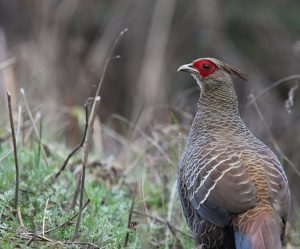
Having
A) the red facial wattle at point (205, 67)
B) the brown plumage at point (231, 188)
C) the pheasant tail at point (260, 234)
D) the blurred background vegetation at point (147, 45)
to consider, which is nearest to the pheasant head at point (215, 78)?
the red facial wattle at point (205, 67)

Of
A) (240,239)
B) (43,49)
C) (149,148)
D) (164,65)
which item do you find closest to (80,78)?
(43,49)

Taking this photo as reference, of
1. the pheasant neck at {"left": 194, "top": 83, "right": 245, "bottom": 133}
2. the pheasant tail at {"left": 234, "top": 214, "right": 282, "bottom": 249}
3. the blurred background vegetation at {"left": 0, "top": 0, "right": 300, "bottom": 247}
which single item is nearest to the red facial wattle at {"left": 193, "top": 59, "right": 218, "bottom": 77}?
the pheasant neck at {"left": 194, "top": 83, "right": 245, "bottom": 133}

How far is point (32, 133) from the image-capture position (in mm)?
6355

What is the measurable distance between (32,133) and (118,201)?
1036 millimetres

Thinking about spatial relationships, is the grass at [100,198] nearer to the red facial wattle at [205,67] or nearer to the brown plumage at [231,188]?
the brown plumage at [231,188]

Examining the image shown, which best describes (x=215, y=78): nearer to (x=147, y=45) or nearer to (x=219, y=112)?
(x=219, y=112)

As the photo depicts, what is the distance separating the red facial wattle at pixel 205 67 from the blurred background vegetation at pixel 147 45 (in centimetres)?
414

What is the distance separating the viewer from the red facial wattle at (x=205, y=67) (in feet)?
18.2

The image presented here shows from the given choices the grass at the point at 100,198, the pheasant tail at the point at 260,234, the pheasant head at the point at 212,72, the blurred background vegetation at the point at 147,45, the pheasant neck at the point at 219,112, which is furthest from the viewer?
the blurred background vegetation at the point at 147,45

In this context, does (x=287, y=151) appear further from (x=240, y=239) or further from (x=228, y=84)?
(x=240, y=239)

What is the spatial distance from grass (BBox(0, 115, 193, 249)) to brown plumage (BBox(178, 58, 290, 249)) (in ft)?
1.21

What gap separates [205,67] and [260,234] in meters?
1.50

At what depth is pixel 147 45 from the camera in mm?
11320

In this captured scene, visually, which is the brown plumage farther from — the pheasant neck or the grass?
the grass
